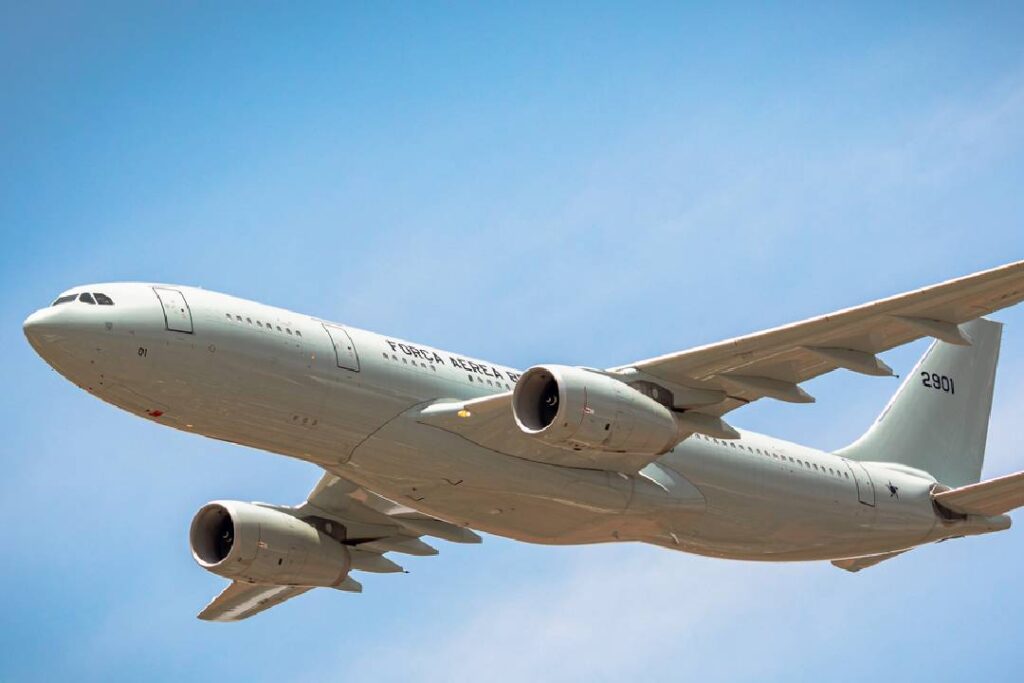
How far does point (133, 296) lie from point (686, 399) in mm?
11997

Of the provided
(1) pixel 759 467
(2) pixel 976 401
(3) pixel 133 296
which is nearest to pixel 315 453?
(3) pixel 133 296

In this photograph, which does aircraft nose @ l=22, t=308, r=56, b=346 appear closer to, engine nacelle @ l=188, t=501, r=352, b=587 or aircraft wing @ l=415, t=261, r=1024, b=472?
aircraft wing @ l=415, t=261, r=1024, b=472

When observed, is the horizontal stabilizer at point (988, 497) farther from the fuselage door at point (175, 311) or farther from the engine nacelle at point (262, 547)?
the fuselage door at point (175, 311)

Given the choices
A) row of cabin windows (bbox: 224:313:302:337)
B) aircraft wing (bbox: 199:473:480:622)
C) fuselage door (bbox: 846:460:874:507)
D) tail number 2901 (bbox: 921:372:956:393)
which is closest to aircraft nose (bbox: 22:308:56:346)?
row of cabin windows (bbox: 224:313:302:337)

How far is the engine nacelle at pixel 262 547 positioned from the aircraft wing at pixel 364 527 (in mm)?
583

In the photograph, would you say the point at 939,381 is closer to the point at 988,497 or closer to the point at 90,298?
the point at 988,497

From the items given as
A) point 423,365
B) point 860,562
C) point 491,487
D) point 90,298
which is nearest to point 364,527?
point 491,487

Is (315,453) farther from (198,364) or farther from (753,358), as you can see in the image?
(753,358)

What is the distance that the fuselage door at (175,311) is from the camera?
3114 cm

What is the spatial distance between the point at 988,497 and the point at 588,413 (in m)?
14.0

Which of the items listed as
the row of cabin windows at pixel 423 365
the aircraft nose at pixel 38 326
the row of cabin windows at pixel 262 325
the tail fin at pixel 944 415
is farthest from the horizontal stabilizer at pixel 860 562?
the aircraft nose at pixel 38 326

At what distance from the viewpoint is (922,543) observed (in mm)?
41344

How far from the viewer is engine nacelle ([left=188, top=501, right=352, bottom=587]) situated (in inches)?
1538

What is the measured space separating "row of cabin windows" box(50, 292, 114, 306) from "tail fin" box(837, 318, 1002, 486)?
21.7 meters
